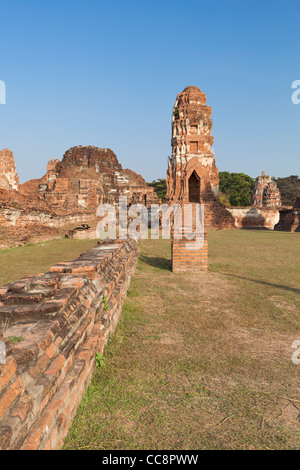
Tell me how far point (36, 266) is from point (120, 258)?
2.26 m

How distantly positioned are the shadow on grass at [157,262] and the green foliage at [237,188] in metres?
32.4

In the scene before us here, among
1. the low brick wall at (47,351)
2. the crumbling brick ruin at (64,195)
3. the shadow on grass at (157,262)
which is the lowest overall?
the shadow on grass at (157,262)

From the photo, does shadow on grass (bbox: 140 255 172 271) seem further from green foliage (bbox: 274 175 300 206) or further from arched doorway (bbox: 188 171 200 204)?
green foliage (bbox: 274 175 300 206)

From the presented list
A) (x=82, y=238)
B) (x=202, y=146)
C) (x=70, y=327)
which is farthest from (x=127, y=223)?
(x=70, y=327)

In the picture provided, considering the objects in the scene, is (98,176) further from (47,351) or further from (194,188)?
(47,351)

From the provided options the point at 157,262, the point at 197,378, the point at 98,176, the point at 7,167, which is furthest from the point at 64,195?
the point at 197,378

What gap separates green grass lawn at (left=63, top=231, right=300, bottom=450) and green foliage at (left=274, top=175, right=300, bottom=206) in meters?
Result: 39.1

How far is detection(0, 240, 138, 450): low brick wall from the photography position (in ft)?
3.59

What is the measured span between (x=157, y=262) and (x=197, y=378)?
166 inches

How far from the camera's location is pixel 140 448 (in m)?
1.32

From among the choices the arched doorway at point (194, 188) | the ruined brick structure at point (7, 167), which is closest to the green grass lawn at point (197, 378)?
the arched doorway at point (194, 188)

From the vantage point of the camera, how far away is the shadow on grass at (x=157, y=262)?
562 cm

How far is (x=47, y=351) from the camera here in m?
1.40

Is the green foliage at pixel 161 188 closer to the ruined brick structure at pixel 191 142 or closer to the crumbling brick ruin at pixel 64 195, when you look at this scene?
the crumbling brick ruin at pixel 64 195
